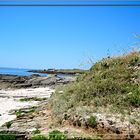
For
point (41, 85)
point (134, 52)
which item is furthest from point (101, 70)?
point (41, 85)

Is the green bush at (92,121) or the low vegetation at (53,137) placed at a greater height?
the green bush at (92,121)

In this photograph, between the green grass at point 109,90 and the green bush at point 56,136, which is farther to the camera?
the green grass at point 109,90

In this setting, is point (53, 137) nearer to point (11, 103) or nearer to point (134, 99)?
point (134, 99)

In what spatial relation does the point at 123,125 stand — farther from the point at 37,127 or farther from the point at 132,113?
the point at 37,127

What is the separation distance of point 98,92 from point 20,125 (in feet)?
11.2

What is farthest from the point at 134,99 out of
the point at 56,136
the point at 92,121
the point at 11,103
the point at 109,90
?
the point at 11,103

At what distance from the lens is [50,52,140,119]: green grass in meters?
12.9

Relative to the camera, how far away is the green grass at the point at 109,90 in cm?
1295

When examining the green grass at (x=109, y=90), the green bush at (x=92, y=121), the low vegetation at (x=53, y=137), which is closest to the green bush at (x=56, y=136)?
the low vegetation at (x=53, y=137)

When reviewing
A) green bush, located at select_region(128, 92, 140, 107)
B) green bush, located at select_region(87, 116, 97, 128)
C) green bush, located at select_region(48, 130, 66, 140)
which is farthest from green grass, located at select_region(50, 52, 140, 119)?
green bush, located at select_region(48, 130, 66, 140)

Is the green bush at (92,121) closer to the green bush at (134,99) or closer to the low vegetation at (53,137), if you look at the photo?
the low vegetation at (53,137)

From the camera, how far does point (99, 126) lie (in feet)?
38.3

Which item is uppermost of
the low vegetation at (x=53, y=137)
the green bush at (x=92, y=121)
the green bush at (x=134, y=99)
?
the green bush at (x=134, y=99)

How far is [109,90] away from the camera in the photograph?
14062 mm
